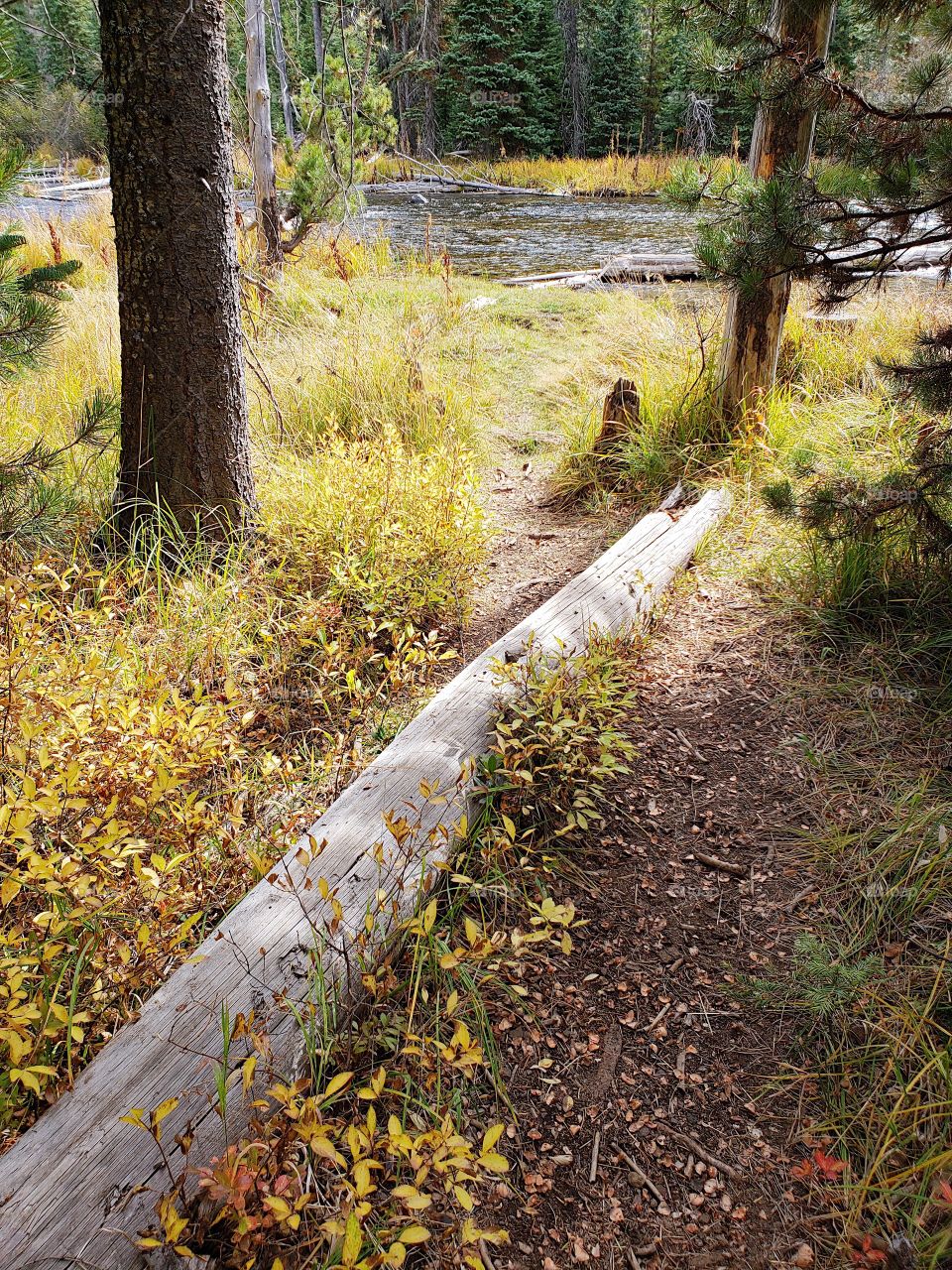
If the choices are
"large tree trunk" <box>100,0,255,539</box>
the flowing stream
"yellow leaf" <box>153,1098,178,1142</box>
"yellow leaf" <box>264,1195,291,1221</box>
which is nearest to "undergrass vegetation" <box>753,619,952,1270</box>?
"yellow leaf" <box>264,1195,291,1221</box>

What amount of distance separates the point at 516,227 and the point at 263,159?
7917mm

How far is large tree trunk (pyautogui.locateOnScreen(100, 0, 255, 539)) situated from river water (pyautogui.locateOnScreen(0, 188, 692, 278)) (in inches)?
245

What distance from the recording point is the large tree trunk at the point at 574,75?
2453 centimetres

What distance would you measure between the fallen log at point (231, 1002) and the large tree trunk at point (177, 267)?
1.59 meters

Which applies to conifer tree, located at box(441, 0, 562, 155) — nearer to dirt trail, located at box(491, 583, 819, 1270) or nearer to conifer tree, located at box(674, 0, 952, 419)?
conifer tree, located at box(674, 0, 952, 419)


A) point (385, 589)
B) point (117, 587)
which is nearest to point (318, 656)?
point (385, 589)

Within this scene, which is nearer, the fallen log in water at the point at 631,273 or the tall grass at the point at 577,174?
the fallen log in water at the point at 631,273

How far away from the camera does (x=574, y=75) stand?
82.1ft

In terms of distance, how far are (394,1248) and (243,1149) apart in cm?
28

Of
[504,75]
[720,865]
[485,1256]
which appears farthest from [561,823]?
[504,75]

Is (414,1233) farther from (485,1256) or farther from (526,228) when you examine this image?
(526,228)

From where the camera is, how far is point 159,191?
2.83 meters

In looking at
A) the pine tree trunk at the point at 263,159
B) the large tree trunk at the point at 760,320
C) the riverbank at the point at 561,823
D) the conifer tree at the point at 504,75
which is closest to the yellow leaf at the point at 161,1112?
the riverbank at the point at 561,823

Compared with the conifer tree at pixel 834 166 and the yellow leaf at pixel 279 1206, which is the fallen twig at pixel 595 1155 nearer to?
the yellow leaf at pixel 279 1206
